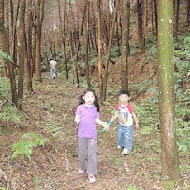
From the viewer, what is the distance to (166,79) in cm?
439

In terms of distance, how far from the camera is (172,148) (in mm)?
4578

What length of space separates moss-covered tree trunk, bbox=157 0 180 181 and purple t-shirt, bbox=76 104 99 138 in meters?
1.27

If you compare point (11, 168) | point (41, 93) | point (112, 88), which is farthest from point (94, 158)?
point (112, 88)

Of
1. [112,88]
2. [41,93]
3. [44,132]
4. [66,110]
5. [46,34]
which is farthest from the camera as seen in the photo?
[46,34]

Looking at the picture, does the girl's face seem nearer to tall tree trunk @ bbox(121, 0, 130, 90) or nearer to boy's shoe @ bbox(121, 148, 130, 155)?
boy's shoe @ bbox(121, 148, 130, 155)

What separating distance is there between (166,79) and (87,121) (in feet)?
5.25

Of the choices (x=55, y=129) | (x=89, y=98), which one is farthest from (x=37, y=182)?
(x=55, y=129)

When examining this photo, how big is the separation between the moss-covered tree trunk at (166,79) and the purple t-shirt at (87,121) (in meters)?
1.27

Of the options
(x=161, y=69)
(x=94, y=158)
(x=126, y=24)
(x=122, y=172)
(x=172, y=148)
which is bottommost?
(x=122, y=172)

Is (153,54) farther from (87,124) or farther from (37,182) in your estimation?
(37,182)

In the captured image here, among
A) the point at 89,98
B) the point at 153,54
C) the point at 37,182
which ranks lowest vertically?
the point at 37,182

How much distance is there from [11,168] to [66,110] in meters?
6.36

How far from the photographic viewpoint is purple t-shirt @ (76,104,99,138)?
534cm

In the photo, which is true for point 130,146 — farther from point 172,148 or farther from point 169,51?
point 169,51
